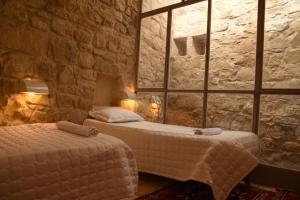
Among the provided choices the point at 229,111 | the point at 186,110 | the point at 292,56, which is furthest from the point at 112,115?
the point at 292,56

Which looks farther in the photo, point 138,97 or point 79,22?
point 138,97

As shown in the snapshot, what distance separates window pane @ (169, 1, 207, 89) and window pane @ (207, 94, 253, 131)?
0.54 metres

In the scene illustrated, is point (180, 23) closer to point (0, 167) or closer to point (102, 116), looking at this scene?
point (102, 116)

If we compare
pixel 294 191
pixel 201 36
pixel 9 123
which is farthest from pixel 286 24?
pixel 9 123

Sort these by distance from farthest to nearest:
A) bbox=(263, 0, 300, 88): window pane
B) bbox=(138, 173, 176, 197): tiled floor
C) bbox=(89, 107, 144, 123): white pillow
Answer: bbox=(263, 0, 300, 88): window pane, bbox=(89, 107, 144, 123): white pillow, bbox=(138, 173, 176, 197): tiled floor

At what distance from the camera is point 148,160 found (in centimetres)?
269

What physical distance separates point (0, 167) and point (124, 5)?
11.5 feet

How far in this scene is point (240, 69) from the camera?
178 inches

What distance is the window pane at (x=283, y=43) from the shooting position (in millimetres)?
3828

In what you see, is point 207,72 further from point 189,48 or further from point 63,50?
point 63,50

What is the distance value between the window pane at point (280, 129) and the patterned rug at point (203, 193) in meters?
0.91

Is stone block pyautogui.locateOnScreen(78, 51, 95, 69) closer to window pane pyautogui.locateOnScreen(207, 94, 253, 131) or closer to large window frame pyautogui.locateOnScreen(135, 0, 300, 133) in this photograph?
large window frame pyautogui.locateOnScreen(135, 0, 300, 133)

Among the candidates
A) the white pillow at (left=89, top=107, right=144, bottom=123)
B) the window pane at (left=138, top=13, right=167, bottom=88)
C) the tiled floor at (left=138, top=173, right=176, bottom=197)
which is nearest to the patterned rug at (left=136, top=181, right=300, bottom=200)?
the tiled floor at (left=138, top=173, right=176, bottom=197)

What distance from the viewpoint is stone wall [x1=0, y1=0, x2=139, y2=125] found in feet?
8.92
